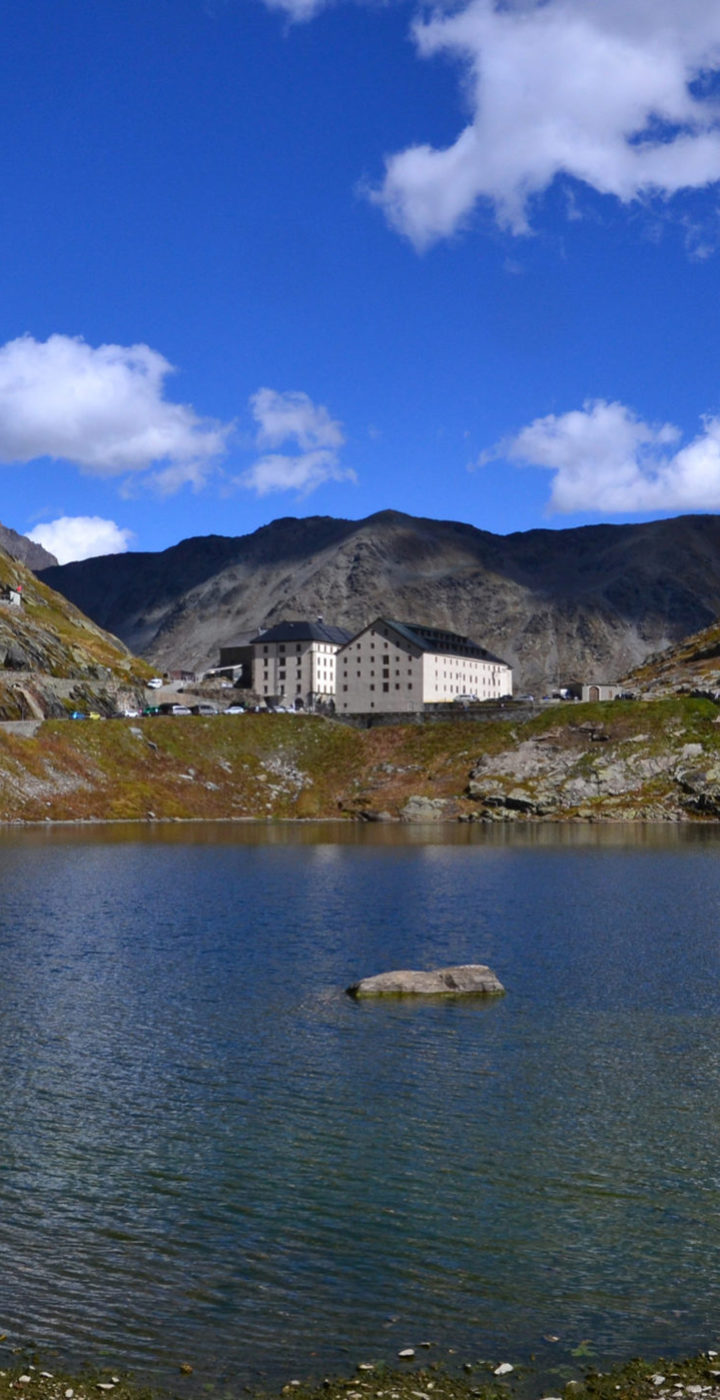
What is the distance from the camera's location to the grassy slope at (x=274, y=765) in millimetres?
169875

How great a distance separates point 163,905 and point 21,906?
9.52 meters

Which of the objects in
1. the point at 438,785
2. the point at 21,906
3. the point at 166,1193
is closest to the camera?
the point at 166,1193

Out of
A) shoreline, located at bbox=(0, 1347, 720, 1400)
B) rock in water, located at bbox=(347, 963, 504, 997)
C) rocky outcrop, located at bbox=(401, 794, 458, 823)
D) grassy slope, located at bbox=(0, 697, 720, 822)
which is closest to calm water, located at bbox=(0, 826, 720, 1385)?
shoreline, located at bbox=(0, 1347, 720, 1400)

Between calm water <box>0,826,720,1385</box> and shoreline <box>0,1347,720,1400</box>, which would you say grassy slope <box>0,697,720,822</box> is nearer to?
calm water <box>0,826,720,1385</box>

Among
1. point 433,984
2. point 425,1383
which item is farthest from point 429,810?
point 425,1383

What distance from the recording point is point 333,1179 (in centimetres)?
3309

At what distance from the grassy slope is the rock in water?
11184 cm

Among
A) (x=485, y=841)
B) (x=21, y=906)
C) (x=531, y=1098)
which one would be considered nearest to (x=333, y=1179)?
(x=531, y=1098)

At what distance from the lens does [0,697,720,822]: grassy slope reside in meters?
170

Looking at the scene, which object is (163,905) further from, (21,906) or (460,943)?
(460,943)

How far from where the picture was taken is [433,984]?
2250 inches

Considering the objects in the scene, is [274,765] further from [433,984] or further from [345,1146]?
[345,1146]

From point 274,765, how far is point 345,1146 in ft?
523

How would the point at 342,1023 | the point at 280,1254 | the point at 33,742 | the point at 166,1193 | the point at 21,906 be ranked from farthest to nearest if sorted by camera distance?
1. the point at 33,742
2. the point at 21,906
3. the point at 342,1023
4. the point at 166,1193
5. the point at 280,1254
